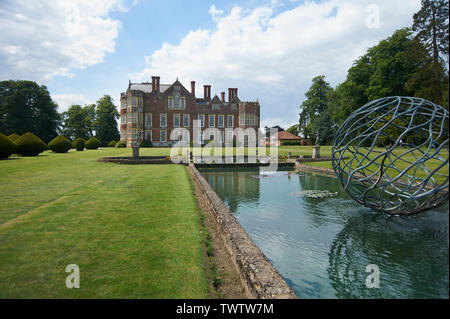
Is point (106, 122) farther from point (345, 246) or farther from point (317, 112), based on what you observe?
point (345, 246)

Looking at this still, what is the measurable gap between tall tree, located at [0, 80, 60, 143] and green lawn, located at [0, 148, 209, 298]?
45000mm

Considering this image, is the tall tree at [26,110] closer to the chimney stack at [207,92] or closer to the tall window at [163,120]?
the tall window at [163,120]

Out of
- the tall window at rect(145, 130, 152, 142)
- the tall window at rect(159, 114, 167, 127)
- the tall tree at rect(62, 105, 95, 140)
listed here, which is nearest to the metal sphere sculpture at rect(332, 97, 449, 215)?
the tall window at rect(159, 114, 167, 127)

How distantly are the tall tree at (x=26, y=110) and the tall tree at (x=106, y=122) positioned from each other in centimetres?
763

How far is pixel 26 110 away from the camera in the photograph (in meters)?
44.9

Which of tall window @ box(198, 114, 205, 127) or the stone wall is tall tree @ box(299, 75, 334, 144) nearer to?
tall window @ box(198, 114, 205, 127)

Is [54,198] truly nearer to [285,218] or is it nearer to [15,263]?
[15,263]

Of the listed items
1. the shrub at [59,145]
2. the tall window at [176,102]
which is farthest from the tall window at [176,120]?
the shrub at [59,145]

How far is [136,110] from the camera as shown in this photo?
45031mm

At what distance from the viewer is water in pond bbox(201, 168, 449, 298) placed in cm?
407

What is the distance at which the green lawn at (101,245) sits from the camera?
3244 millimetres
